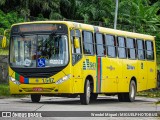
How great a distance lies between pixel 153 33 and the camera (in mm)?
48156

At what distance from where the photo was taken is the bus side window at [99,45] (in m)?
25.3

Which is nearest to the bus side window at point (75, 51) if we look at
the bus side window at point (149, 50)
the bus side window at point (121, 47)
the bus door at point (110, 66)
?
the bus door at point (110, 66)

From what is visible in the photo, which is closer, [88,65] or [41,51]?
[41,51]

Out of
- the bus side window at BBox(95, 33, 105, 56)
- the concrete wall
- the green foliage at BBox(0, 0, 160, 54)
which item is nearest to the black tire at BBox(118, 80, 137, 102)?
the bus side window at BBox(95, 33, 105, 56)

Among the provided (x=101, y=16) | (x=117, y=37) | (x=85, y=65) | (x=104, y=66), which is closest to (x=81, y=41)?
(x=85, y=65)

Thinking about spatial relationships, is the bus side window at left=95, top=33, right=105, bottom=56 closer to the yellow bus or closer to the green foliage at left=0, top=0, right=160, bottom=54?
the yellow bus

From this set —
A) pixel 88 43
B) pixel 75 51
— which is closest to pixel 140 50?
pixel 88 43

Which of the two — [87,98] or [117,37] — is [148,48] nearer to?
[117,37]

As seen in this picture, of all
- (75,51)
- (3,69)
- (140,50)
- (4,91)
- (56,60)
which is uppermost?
(140,50)

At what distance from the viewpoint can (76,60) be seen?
2317cm

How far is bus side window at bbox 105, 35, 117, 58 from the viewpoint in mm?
26362

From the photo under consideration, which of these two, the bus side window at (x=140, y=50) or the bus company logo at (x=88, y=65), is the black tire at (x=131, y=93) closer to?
the bus side window at (x=140, y=50)

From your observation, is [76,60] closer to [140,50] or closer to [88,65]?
[88,65]

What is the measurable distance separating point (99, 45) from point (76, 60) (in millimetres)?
2536
